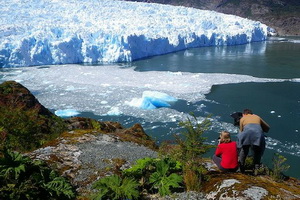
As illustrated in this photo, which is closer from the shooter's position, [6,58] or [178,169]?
[178,169]

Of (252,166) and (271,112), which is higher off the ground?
(252,166)

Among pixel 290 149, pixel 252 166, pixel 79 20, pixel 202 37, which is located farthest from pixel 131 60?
pixel 252 166

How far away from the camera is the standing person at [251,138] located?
10.8ft

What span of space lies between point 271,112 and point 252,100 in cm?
198

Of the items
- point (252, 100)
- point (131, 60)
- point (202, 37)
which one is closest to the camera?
point (252, 100)

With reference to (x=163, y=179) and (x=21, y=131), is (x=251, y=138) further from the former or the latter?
(x=21, y=131)

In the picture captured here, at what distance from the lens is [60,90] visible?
1577 cm

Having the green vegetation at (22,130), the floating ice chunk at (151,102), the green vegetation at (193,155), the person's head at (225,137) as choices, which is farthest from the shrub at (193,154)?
the floating ice chunk at (151,102)

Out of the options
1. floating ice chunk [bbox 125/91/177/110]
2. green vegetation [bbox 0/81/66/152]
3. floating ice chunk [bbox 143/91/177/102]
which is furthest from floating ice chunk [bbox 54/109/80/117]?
green vegetation [bbox 0/81/66/152]

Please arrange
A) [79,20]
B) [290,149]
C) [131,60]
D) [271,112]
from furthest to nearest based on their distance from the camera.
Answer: [79,20], [131,60], [271,112], [290,149]

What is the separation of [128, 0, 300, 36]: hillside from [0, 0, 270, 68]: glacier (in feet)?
84.2

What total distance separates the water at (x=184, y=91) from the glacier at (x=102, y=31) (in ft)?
6.22

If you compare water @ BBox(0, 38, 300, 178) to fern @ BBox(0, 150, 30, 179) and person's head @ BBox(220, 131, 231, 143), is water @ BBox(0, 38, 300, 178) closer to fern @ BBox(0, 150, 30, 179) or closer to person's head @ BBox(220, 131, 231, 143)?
person's head @ BBox(220, 131, 231, 143)

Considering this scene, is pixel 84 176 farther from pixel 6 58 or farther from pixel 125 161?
pixel 6 58
